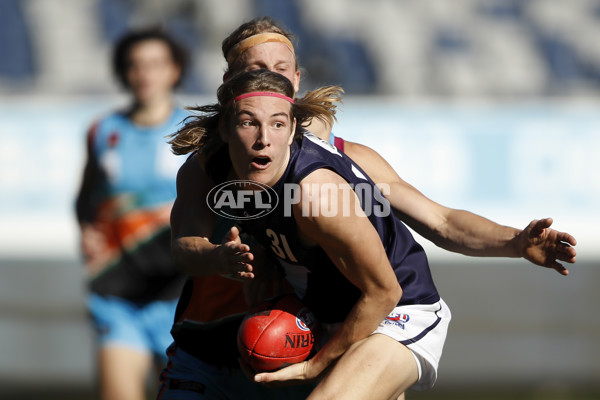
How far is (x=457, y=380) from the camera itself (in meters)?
8.27

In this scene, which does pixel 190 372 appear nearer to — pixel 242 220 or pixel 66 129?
pixel 242 220

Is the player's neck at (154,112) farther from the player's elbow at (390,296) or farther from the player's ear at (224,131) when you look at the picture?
the player's elbow at (390,296)

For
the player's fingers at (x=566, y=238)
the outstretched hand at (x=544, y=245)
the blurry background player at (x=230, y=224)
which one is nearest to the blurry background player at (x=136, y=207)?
the blurry background player at (x=230, y=224)

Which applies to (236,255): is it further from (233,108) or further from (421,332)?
(421,332)

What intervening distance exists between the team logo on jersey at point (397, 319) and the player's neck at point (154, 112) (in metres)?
2.42

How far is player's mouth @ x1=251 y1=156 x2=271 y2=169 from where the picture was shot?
311 centimetres

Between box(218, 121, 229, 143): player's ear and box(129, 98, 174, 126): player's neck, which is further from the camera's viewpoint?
box(129, 98, 174, 126): player's neck

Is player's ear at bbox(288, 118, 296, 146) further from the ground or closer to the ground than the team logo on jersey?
further from the ground

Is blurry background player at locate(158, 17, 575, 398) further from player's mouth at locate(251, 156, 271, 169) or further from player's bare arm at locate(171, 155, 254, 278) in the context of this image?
player's mouth at locate(251, 156, 271, 169)

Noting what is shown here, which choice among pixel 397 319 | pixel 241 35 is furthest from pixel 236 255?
pixel 241 35

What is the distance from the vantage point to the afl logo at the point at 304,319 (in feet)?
11.3

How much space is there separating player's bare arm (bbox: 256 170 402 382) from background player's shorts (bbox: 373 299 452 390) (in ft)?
0.54

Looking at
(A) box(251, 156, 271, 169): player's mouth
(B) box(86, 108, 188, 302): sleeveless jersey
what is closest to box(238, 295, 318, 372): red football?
(A) box(251, 156, 271, 169): player's mouth

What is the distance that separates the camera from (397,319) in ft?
11.3
